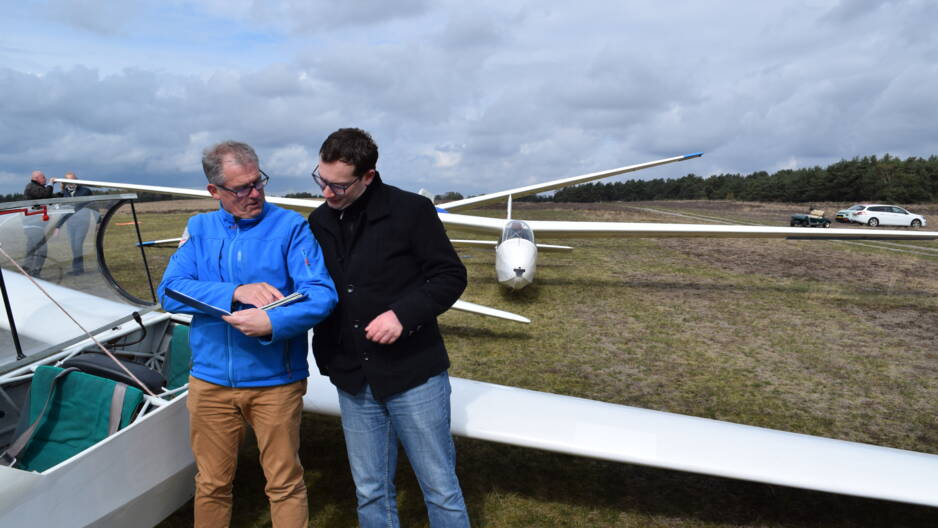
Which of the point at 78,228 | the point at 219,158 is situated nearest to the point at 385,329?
the point at 219,158

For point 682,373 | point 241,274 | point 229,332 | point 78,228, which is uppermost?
point 78,228

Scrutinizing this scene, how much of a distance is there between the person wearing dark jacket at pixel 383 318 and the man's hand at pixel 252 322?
24 cm

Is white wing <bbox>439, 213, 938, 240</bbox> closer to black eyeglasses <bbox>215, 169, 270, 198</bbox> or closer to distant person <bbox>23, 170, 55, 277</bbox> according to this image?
distant person <bbox>23, 170, 55, 277</bbox>

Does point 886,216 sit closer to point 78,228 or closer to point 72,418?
point 78,228

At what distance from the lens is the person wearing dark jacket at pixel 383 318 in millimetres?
1629

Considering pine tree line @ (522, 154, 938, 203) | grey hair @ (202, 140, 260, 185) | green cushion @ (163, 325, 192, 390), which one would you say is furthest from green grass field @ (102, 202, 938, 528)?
pine tree line @ (522, 154, 938, 203)

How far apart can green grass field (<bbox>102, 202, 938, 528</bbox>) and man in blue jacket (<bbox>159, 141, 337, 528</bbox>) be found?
92cm

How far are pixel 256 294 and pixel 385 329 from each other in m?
0.49

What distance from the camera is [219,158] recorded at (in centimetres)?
172

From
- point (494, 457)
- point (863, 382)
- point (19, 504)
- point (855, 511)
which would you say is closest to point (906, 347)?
point (863, 382)

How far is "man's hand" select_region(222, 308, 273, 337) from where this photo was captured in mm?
1654

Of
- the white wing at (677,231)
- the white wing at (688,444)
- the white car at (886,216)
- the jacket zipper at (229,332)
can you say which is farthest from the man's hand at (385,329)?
the white car at (886,216)

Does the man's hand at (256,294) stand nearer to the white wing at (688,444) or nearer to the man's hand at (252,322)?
the man's hand at (252,322)

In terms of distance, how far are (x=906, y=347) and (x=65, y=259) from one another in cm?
813
